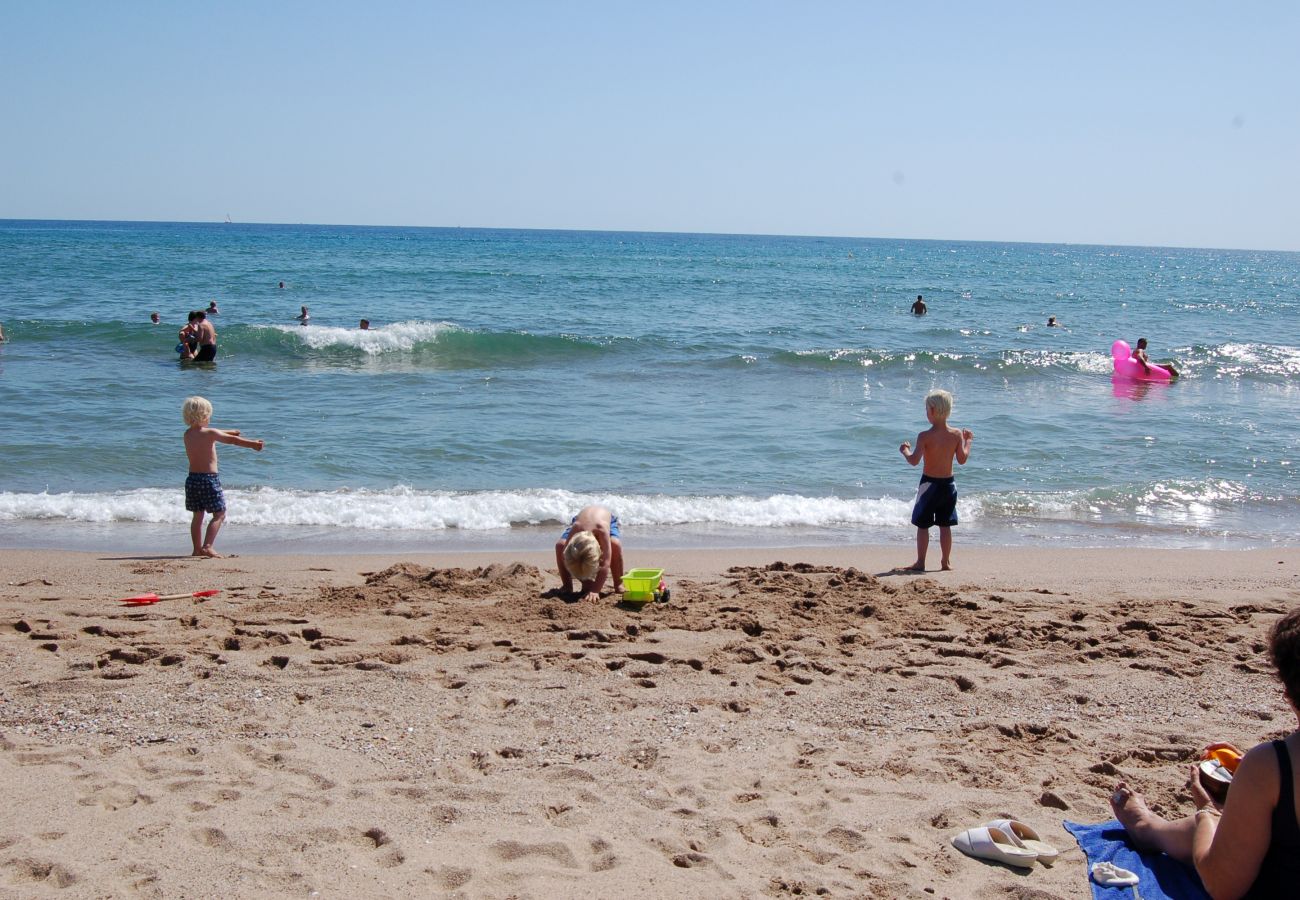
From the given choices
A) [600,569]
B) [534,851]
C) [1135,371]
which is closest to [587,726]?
[534,851]

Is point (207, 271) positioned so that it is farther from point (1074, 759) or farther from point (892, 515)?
point (1074, 759)

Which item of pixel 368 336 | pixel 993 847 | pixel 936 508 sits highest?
pixel 368 336

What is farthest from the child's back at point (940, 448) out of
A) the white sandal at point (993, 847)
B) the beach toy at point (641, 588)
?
the white sandal at point (993, 847)

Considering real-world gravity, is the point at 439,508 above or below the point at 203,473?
below

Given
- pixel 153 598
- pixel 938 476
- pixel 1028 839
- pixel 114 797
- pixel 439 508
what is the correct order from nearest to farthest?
1. pixel 1028 839
2. pixel 114 797
3. pixel 153 598
4. pixel 938 476
5. pixel 439 508

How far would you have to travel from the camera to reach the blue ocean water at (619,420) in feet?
32.2

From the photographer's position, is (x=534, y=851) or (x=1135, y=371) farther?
(x=1135, y=371)

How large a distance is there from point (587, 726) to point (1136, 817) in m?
2.29

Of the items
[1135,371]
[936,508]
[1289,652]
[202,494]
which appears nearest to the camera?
[1289,652]

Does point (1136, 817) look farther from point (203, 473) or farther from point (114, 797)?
point (203, 473)

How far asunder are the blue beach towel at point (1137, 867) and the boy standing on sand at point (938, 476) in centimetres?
445

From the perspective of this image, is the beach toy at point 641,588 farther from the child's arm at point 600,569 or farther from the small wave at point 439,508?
the small wave at point 439,508

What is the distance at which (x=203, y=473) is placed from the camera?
333 inches

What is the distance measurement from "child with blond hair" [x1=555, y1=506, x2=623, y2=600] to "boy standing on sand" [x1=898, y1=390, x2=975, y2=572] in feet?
8.59
